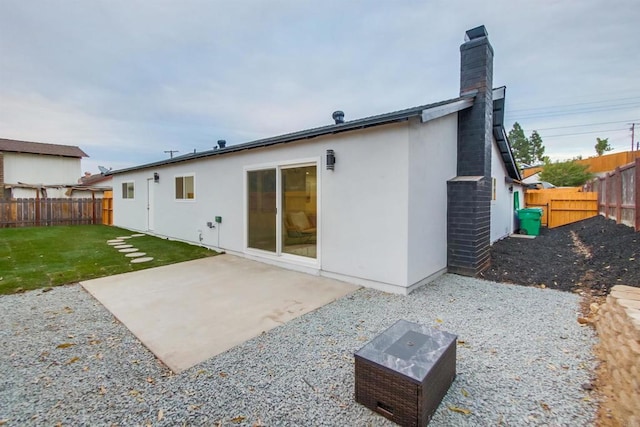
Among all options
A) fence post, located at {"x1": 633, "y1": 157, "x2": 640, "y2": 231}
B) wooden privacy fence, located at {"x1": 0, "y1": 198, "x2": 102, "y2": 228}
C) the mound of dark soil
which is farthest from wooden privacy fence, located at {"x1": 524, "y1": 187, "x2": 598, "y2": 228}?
wooden privacy fence, located at {"x1": 0, "y1": 198, "x2": 102, "y2": 228}

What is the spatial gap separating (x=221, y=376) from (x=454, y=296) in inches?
143

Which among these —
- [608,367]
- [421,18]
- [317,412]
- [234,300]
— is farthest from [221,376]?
[421,18]

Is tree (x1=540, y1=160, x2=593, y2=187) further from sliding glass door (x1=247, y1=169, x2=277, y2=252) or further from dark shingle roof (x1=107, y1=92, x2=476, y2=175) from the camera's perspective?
sliding glass door (x1=247, y1=169, x2=277, y2=252)

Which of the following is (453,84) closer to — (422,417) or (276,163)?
(276,163)

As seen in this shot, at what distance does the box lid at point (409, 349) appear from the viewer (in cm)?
202

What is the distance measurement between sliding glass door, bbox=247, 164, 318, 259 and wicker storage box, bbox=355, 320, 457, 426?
365cm

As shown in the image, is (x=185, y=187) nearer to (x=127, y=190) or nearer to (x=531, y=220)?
(x=127, y=190)

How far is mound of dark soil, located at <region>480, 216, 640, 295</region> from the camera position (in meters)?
4.96

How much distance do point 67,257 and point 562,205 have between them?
727 inches

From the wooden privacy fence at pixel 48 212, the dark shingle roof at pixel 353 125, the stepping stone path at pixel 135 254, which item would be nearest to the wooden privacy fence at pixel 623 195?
the dark shingle roof at pixel 353 125

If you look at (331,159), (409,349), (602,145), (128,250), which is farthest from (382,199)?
(602,145)

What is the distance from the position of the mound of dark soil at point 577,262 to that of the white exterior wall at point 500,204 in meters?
0.94

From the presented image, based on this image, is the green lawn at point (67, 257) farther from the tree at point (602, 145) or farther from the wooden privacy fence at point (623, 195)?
the tree at point (602, 145)

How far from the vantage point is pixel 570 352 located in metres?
2.91
